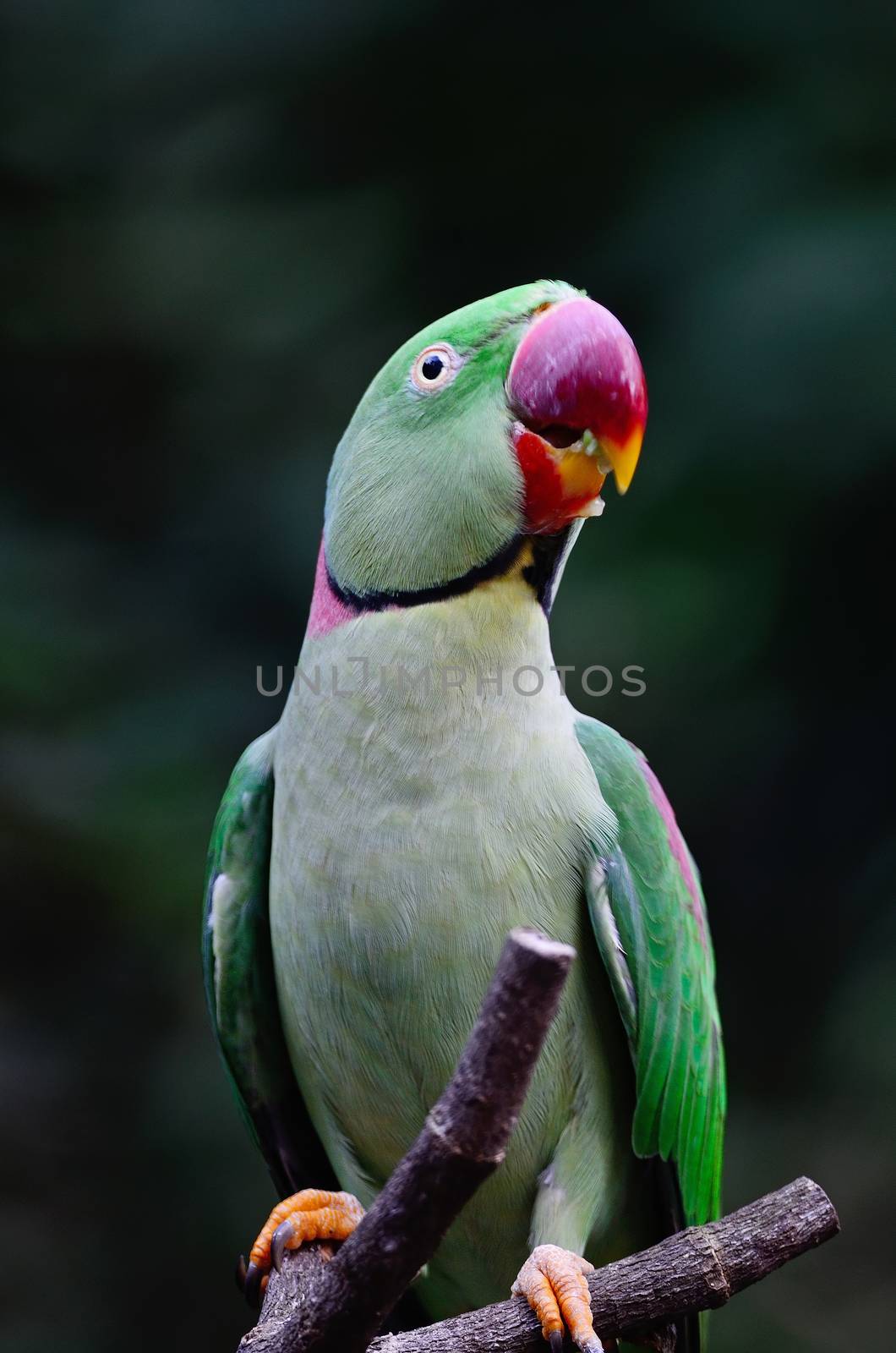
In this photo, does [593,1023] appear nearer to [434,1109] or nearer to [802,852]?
[434,1109]

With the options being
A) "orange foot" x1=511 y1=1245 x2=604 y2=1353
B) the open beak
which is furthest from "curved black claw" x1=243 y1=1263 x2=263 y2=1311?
the open beak

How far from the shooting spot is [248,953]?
166 centimetres

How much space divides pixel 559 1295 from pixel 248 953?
0.57 meters

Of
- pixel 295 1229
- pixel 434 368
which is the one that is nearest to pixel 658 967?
pixel 295 1229

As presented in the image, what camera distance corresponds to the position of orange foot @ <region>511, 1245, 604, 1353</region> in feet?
4.10

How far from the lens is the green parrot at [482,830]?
1.37 meters

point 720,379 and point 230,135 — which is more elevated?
point 230,135

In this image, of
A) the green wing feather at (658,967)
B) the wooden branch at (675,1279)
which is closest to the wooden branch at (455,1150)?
the wooden branch at (675,1279)

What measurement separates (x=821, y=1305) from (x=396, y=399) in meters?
1.85

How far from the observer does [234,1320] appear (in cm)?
243

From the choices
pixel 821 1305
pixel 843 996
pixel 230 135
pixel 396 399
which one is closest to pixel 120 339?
pixel 230 135

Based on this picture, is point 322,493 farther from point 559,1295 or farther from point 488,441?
point 559,1295

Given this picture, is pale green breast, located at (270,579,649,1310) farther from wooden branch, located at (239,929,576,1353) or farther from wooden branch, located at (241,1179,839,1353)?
wooden branch, located at (239,929,576,1353)

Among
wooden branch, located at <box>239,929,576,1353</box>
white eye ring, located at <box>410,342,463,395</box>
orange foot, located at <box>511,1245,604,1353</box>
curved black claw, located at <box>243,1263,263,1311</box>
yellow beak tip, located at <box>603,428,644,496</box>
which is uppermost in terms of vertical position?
white eye ring, located at <box>410,342,463,395</box>
